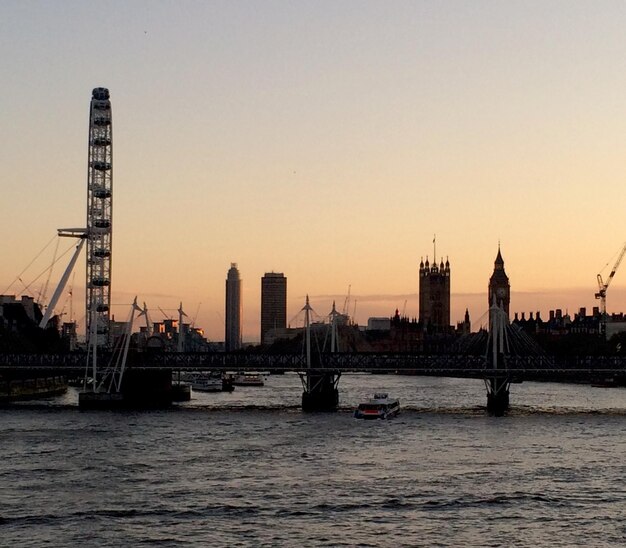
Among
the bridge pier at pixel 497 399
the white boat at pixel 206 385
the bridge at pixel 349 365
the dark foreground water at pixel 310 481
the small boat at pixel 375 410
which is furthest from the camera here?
the white boat at pixel 206 385

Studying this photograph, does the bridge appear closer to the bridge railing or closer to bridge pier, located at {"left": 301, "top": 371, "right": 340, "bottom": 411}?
the bridge railing

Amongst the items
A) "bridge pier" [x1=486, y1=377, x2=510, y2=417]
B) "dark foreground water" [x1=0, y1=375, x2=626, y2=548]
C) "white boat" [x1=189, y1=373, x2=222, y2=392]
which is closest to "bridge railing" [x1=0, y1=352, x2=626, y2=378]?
"bridge pier" [x1=486, y1=377, x2=510, y2=417]

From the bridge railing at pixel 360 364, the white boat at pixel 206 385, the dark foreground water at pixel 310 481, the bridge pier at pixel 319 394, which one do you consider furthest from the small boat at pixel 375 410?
the white boat at pixel 206 385

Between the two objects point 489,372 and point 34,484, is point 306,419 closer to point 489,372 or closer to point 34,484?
point 489,372

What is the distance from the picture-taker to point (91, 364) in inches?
4904

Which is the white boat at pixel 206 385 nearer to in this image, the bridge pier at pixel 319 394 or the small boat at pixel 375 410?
the bridge pier at pixel 319 394

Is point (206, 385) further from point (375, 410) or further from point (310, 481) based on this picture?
point (310, 481)

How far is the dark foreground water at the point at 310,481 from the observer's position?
5075 centimetres

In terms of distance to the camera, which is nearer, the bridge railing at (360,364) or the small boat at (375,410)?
the small boat at (375,410)

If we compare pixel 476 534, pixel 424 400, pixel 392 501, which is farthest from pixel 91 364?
pixel 476 534

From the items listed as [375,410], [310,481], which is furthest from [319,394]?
[310,481]

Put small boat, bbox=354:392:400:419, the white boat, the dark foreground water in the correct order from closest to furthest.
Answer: the dark foreground water, small boat, bbox=354:392:400:419, the white boat

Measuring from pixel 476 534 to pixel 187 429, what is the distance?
45.5 m

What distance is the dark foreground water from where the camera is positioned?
50.8 metres
